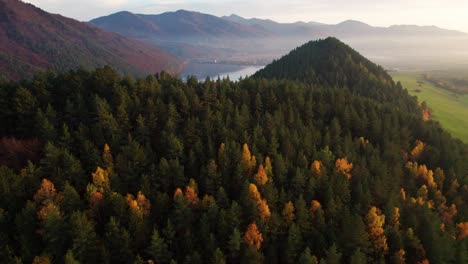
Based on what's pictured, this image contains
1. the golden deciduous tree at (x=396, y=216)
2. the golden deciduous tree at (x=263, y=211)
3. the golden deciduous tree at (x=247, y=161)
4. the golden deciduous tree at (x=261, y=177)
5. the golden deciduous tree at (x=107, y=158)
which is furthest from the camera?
the golden deciduous tree at (x=247, y=161)

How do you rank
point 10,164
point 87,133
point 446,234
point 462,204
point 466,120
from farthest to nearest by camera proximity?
point 466,120, point 462,204, point 87,133, point 10,164, point 446,234

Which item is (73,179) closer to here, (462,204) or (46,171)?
(46,171)

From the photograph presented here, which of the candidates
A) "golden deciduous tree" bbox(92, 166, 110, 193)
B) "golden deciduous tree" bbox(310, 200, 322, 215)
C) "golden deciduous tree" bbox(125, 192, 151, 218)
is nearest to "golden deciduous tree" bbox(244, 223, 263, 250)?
"golden deciduous tree" bbox(310, 200, 322, 215)

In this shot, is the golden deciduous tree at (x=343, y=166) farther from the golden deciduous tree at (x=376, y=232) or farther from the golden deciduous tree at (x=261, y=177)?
the golden deciduous tree at (x=261, y=177)

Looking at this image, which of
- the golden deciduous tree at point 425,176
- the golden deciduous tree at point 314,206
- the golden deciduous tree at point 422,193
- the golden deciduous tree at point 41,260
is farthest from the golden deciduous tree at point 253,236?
the golden deciduous tree at point 425,176

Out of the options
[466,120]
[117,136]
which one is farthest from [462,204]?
[466,120]

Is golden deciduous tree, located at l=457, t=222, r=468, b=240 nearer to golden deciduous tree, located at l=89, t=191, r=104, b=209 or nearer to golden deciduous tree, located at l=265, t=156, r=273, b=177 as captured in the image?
golden deciduous tree, located at l=265, t=156, r=273, b=177
